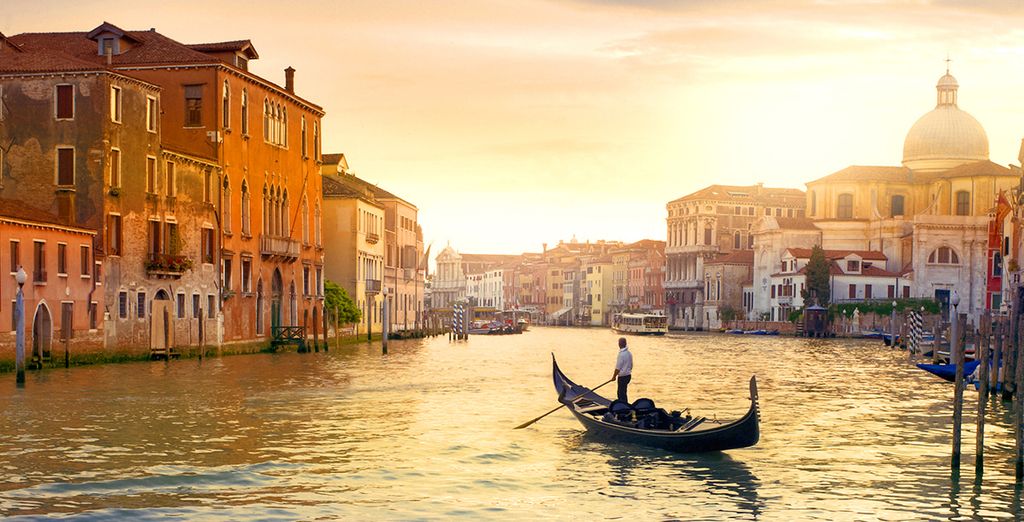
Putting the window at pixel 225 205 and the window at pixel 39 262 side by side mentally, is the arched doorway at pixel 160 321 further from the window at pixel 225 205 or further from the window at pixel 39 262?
the window at pixel 39 262

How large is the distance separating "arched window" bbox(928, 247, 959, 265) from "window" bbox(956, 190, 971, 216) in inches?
198

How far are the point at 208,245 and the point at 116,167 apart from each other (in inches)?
241

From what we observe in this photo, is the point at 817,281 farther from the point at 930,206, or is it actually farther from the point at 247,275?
the point at 247,275

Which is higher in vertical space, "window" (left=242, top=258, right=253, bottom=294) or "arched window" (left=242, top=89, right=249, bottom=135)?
"arched window" (left=242, top=89, right=249, bottom=135)

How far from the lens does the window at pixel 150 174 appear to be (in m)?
35.0

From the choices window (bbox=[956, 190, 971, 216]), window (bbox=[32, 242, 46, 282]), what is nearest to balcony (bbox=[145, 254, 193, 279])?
window (bbox=[32, 242, 46, 282])

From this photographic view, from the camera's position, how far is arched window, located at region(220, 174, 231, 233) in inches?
1580

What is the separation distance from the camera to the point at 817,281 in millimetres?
81688

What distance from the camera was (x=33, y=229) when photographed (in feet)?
97.0

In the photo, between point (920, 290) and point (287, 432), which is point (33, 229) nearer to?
point (287, 432)

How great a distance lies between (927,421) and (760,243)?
73.8 m

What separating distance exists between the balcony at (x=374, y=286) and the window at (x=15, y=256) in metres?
31.8

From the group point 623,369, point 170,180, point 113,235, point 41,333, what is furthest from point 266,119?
point 623,369

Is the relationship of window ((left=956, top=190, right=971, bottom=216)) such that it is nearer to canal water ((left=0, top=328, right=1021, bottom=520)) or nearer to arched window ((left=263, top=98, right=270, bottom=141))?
arched window ((left=263, top=98, right=270, bottom=141))
